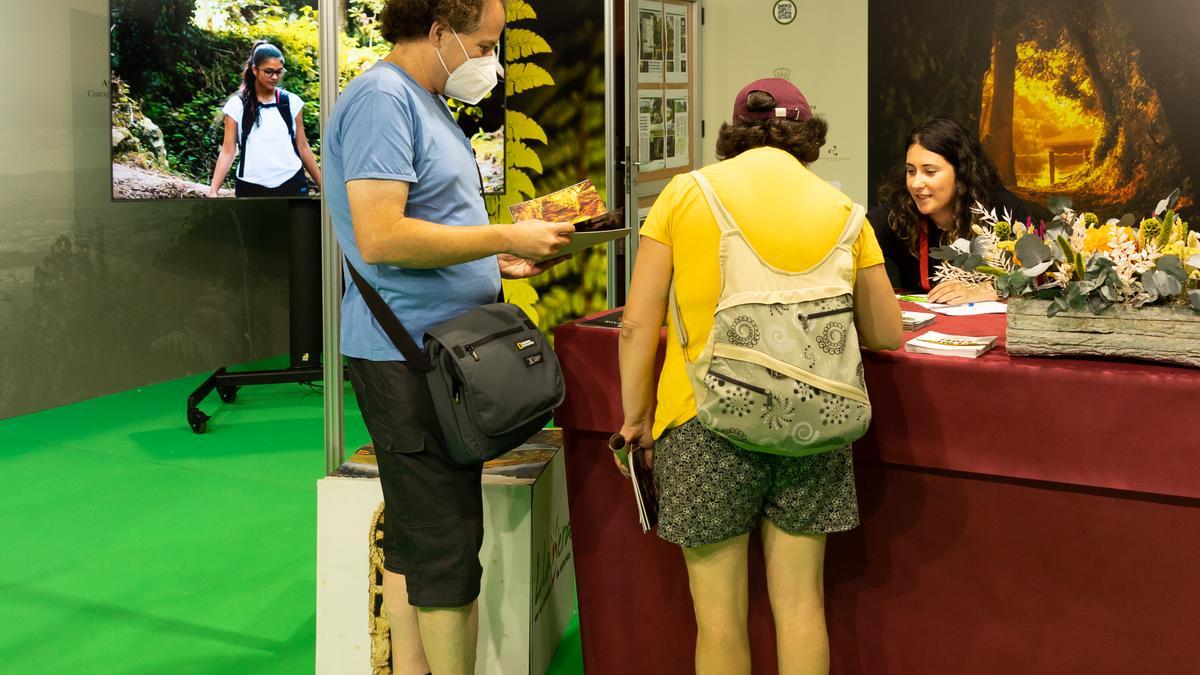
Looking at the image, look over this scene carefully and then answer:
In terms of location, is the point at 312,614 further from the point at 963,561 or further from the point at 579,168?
the point at 579,168

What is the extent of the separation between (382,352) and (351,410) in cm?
379

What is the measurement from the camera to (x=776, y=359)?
1672mm

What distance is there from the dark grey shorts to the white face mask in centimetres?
51

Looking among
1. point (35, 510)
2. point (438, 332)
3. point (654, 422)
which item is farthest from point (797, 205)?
point (35, 510)

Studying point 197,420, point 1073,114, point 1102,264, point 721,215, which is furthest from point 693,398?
point 1073,114

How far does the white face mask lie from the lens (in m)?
1.87

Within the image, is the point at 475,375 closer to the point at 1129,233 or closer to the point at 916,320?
the point at 916,320

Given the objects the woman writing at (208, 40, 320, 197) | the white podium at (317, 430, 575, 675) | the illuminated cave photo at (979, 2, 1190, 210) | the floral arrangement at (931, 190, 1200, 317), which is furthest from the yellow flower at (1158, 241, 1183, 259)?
the woman writing at (208, 40, 320, 197)

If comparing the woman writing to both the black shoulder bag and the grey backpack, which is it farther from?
the grey backpack

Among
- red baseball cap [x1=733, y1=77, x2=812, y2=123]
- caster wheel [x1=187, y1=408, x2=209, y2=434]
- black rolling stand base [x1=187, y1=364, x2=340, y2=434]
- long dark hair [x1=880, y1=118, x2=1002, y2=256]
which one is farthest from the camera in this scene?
black rolling stand base [x1=187, y1=364, x2=340, y2=434]

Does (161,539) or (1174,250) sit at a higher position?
(1174,250)

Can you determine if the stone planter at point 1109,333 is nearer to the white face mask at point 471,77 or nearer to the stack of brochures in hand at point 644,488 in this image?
the stack of brochures in hand at point 644,488

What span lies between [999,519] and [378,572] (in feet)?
4.35

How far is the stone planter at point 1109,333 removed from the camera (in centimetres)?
179
